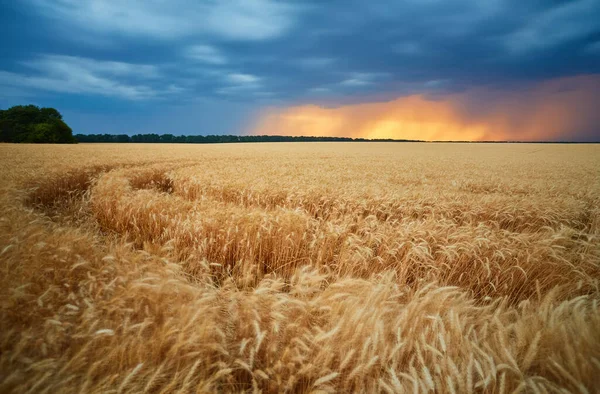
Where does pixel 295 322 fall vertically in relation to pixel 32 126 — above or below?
below

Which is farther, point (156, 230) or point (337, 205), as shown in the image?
point (337, 205)

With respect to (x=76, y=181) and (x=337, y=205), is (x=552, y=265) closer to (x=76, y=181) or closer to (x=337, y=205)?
(x=337, y=205)

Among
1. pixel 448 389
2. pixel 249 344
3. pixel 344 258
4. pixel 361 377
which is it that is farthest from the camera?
pixel 344 258

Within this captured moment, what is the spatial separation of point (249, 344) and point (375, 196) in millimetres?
5722

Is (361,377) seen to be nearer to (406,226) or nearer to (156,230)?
(406,226)

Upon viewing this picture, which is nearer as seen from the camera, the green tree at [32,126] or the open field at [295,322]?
the open field at [295,322]

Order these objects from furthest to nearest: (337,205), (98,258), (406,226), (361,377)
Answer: (337,205) → (406,226) → (98,258) → (361,377)

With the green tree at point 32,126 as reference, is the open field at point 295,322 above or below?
below

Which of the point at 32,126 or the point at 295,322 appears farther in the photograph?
the point at 32,126

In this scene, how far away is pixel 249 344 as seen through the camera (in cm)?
191

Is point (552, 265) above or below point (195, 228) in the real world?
below

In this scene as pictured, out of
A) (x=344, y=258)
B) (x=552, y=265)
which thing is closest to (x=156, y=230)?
(x=344, y=258)

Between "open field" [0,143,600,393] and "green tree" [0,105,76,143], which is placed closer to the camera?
"open field" [0,143,600,393]

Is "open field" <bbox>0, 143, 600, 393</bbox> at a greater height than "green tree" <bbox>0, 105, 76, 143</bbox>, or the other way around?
"green tree" <bbox>0, 105, 76, 143</bbox>
